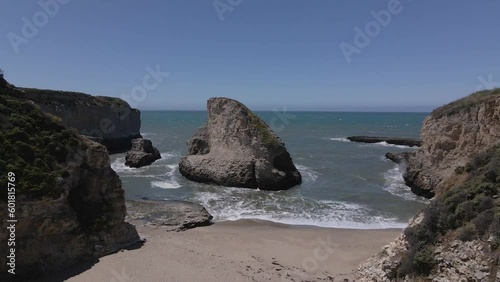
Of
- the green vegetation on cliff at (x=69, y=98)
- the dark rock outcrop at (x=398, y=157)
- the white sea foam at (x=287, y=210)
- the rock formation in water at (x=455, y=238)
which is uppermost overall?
the green vegetation on cliff at (x=69, y=98)

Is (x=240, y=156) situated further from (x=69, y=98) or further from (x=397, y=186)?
(x=69, y=98)

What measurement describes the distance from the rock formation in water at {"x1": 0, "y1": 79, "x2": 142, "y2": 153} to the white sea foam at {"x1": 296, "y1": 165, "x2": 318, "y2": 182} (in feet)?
70.5

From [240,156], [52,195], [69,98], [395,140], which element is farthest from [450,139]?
[69,98]

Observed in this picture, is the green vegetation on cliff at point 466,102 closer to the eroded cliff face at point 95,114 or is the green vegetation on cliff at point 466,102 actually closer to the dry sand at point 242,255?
the dry sand at point 242,255

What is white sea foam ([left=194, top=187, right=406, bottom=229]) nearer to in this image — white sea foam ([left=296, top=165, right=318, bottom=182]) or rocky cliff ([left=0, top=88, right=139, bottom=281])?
white sea foam ([left=296, top=165, right=318, bottom=182])

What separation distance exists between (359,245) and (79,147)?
39.7 ft

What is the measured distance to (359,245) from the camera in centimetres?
1584

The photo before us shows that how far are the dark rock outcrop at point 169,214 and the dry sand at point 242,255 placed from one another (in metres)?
0.71

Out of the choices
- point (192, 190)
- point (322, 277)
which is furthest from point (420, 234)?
point (192, 190)

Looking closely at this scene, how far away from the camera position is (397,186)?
28469 mm

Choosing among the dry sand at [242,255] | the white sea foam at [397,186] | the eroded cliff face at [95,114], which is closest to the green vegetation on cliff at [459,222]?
the dry sand at [242,255]

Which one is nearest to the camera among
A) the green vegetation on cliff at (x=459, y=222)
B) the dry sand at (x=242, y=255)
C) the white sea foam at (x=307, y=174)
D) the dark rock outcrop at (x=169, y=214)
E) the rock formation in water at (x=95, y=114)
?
the green vegetation on cliff at (x=459, y=222)

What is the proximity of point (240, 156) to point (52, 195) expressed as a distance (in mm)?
17626

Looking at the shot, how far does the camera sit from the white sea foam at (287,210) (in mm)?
19797
